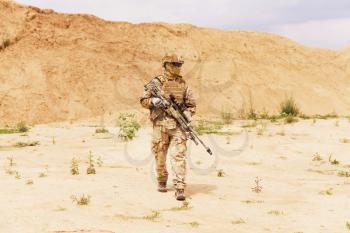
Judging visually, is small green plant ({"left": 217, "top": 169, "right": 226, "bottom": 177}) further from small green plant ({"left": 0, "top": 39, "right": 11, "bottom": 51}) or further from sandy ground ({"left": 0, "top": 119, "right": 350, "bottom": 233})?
small green plant ({"left": 0, "top": 39, "right": 11, "bottom": 51})

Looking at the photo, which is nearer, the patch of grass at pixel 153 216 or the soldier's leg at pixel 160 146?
the patch of grass at pixel 153 216

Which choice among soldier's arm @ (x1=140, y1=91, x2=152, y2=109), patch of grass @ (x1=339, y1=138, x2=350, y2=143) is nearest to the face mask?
soldier's arm @ (x1=140, y1=91, x2=152, y2=109)

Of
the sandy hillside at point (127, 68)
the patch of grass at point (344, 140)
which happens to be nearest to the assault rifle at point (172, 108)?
the patch of grass at point (344, 140)

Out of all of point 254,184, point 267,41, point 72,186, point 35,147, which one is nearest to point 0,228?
point 72,186

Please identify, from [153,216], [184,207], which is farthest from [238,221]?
[153,216]

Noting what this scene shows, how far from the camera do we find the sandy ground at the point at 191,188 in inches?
290

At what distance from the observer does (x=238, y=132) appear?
691 inches

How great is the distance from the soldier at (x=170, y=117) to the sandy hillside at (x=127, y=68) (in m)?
17.8

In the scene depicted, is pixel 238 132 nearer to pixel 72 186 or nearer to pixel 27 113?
pixel 72 186

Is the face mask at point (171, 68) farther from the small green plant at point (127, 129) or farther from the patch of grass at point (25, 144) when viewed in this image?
the patch of grass at point (25, 144)

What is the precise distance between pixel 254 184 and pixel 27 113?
58.4ft

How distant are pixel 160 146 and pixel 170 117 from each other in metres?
0.49

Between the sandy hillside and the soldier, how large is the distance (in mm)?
17826

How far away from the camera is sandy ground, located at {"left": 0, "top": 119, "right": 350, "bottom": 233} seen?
738 cm
